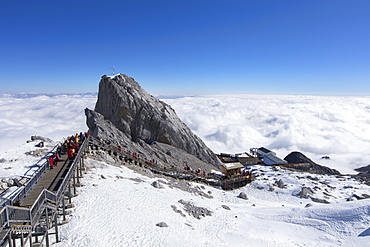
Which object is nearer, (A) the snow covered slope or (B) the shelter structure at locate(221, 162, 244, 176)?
(A) the snow covered slope

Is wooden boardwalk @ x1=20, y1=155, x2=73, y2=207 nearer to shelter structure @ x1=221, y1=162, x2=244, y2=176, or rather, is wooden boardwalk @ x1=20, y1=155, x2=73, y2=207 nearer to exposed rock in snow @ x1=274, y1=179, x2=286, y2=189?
shelter structure @ x1=221, y1=162, x2=244, y2=176

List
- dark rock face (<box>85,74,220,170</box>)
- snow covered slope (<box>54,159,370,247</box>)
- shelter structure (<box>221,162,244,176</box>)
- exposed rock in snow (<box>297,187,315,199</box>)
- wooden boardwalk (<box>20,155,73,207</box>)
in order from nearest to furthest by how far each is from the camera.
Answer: wooden boardwalk (<box>20,155,73,207</box>) → snow covered slope (<box>54,159,370,247</box>) → exposed rock in snow (<box>297,187,315,199</box>) → shelter structure (<box>221,162,244,176</box>) → dark rock face (<box>85,74,220,170</box>)

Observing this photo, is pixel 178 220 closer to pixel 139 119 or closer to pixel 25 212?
pixel 25 212

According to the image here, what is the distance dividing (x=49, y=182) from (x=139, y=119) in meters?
36.3

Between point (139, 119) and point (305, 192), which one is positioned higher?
point (139, 119)

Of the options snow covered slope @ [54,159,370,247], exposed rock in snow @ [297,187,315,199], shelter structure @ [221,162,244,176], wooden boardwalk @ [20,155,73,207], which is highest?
wooden boardwalk @ [20,155,73,207]

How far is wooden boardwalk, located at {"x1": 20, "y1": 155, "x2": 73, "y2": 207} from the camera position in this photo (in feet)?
40.4

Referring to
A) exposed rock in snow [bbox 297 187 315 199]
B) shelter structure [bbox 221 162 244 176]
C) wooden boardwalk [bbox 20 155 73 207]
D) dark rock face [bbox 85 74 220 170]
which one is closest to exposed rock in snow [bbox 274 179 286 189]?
exposed rock in snow [bbox 297 187 315 199]

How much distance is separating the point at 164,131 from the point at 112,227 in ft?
119

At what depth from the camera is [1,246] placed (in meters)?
8.70

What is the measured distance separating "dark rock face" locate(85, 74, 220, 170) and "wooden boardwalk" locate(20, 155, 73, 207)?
28466 mm

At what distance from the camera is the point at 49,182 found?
1514 cm

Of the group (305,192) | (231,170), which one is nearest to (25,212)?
(231,170)

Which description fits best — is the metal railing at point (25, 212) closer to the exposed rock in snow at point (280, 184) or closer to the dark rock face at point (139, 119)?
the dark rock face at point (139, 119)
